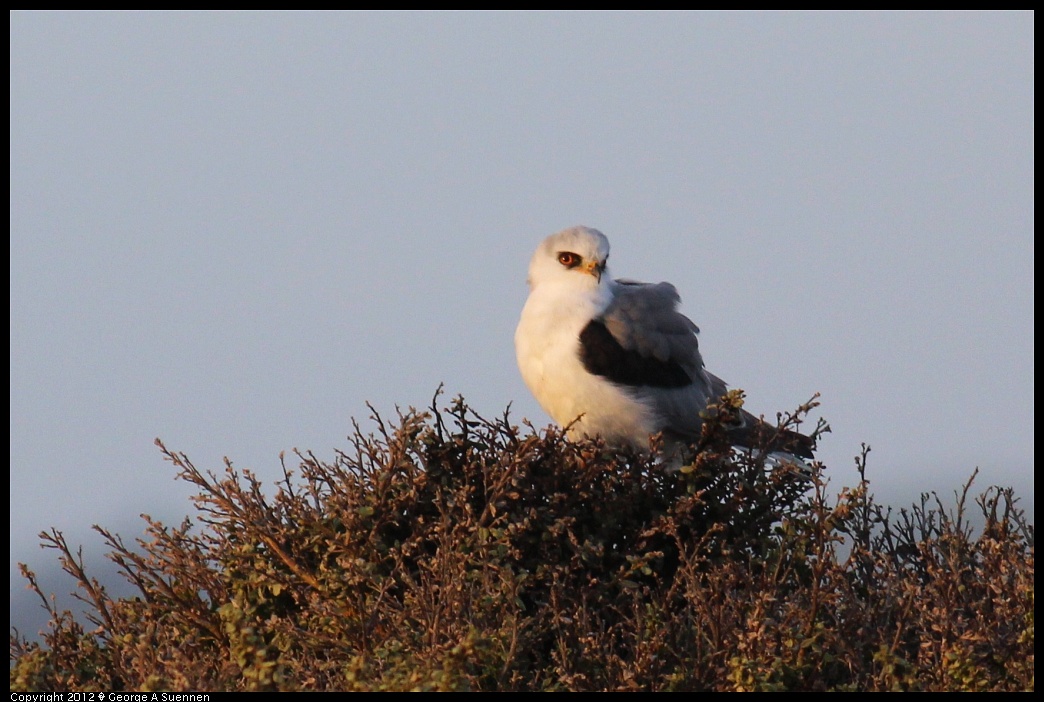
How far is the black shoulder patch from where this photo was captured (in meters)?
7.70

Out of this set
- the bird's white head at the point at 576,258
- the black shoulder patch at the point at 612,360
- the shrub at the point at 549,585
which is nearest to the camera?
the shrub at the point at 549,585

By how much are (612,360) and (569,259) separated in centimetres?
69

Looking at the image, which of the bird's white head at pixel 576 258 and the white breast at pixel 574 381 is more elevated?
the bird's white head at pixel 576 258

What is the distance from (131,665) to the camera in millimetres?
6062

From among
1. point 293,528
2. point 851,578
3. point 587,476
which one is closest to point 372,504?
point 293,528

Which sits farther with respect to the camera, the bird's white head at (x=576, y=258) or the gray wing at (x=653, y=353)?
the bird's white head at (x=576, y=258)

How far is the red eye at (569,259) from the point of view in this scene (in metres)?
7.93

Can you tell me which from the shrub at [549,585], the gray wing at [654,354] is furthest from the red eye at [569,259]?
the shrub at [549,585]

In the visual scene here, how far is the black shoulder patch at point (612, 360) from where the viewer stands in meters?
7.70

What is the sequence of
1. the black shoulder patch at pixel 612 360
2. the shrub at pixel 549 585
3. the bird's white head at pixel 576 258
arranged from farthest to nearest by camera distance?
the bird's white head at pixel 576 258
the black shoulder patch at pixel 612 360
the shrub at pixel 549 585

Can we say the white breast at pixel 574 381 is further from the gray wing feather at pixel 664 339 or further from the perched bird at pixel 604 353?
the gray wing feather at pixel 664 339

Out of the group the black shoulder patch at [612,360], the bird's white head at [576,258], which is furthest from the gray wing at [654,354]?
the bird's white head at [576,258]

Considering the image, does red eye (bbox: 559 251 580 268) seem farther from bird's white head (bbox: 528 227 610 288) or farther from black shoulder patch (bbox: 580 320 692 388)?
black shoulder patch (bbox: 580 320 692 388)

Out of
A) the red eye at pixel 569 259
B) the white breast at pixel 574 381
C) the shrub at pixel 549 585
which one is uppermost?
the red eye at pixel 569 259
